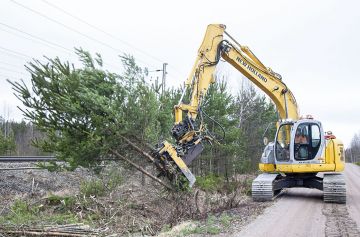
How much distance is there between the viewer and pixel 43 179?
18.7 meters

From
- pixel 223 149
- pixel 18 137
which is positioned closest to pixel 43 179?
pixel 223 149

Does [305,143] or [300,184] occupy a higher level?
[305,143]

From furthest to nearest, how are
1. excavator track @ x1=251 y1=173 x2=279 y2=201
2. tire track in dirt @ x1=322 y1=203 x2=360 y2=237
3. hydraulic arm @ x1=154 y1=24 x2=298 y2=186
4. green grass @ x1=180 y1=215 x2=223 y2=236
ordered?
excavator track @ x1=251 y1=173 x2=279 y2=201, hydraulic arm @ x1=154 y1=24 x2=298 y2=186, tire track in dirt @ x1=322 y1=203 x2=360 y2=237, green grass @ x1=180 y1=215 x2=223 y2=236

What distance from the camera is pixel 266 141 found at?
13.3 metres

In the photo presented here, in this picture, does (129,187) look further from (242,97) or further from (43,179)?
(242,97)

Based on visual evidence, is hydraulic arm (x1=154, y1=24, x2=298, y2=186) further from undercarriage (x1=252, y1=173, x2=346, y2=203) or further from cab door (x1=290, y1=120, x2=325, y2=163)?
undercarriage (x1=252, y1=173, x2=346, y2=203)

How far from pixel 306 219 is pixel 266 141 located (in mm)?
4205

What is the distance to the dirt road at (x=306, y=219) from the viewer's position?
26.3ft

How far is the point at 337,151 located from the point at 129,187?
688 cm

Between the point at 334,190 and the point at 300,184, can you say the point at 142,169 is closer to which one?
the point at 300,184

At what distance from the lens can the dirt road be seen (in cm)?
801

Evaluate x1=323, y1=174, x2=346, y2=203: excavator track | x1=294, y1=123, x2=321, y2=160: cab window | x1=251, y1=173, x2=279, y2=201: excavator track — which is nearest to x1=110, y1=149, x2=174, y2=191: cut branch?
x1=251, y1=173, x2=279, y2=201: excavator track

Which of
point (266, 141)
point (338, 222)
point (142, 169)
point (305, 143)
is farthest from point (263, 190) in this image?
point (142, 169)

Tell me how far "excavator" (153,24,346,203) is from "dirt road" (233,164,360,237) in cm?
62
